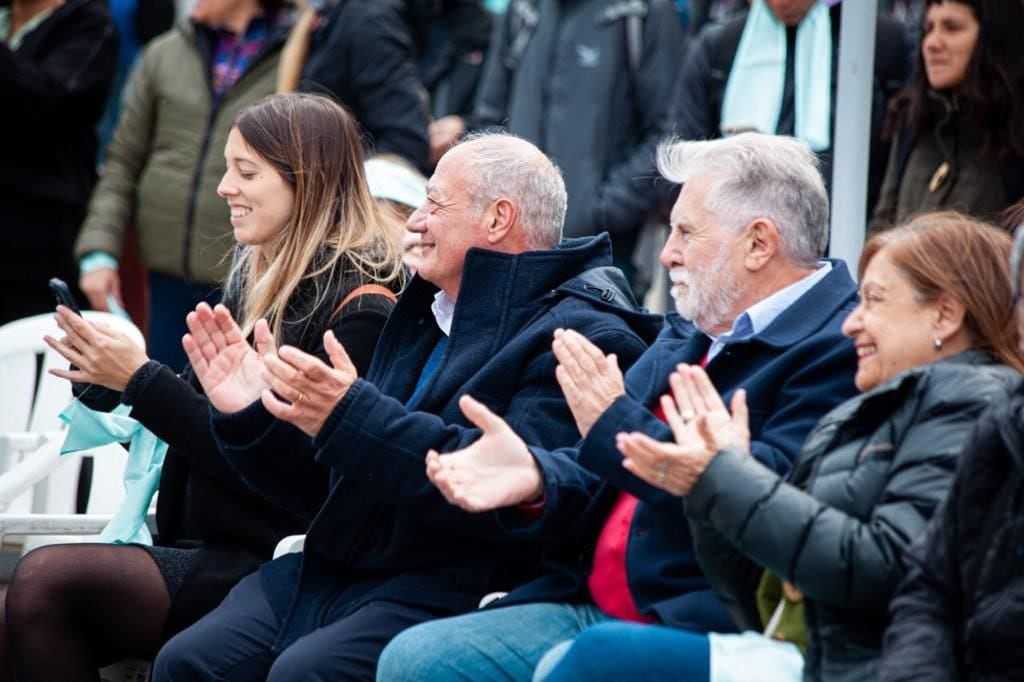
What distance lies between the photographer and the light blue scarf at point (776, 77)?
19.9 feet

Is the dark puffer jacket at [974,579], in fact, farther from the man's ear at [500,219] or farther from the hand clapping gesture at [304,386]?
the man's ear at [500,219]

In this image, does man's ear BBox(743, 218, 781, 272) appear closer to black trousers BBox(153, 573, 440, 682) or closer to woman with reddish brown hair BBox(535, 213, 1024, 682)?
woman with reddish brown hair BBox(535, 213, 1024, 682)

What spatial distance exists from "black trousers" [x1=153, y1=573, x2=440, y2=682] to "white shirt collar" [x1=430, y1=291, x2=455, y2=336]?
716 mm

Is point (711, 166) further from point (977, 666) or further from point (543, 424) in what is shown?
point (977, 666)

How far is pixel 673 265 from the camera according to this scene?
12.9 feet

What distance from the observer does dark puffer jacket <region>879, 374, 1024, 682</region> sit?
9.36ft

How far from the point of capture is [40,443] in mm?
5320

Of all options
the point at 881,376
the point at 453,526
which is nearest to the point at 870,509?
the point at 881,376

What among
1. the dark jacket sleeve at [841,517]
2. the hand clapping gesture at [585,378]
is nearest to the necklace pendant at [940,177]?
the hand clapping gesture at [585,378]

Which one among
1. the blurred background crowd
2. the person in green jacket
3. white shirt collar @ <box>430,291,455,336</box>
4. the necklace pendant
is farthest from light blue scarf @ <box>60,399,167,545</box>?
the necklace pendant

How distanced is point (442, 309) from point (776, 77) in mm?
2352

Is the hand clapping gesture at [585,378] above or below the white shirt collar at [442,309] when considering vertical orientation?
above

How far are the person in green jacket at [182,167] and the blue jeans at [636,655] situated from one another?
12.8ft

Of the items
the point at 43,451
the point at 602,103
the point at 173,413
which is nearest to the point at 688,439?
the point at 173,413
